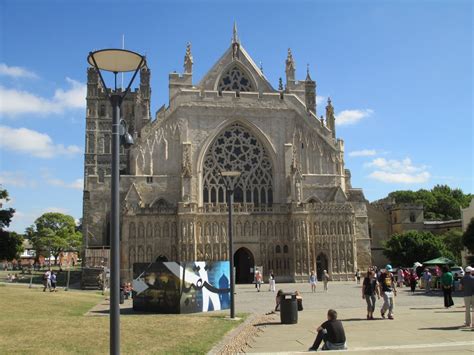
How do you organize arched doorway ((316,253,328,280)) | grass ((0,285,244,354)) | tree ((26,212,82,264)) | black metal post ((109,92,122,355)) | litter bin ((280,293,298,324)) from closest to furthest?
black metal post ((109,92,122,355)) → grass ((0,285,244,354)) → litter bin ((280,293,298,324)) → arched doorway ((316,253,328,280)) → tree ((26,212,82,264))

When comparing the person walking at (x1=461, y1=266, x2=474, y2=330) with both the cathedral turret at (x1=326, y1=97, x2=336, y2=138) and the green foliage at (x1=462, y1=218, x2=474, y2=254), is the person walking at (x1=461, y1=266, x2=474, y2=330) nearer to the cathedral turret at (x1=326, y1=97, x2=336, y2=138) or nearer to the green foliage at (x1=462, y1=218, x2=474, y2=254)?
the green foliage at (x1=462, y1=218, x2=474, y2=254)

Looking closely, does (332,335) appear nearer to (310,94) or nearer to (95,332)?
(95,332)

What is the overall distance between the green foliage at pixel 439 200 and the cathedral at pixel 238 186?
134 ft

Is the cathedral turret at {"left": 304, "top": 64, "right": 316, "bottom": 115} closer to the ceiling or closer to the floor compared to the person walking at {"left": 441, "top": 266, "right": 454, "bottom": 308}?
closer to the ceiling

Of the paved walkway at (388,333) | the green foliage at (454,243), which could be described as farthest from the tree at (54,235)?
the paved walkway at (388,333)

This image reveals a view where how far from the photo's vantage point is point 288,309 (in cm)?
1725

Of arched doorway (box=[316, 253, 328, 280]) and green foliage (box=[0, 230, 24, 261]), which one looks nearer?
green foliage (box=[0, 230, 24, 261])

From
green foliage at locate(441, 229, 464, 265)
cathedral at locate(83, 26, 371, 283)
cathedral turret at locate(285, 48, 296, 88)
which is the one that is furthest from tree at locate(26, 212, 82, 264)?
green foliage at locate(441, 229, 464, 265)

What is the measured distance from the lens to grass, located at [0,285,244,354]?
41.4 ft

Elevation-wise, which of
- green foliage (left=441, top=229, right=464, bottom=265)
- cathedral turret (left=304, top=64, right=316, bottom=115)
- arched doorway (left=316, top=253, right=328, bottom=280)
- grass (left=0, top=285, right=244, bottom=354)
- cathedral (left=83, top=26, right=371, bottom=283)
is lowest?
grass (left=0, top=285, right=244, bottom=354)

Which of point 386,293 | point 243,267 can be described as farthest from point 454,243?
point 386,293

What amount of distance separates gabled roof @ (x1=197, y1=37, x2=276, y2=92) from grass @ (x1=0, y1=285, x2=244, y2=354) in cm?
3346

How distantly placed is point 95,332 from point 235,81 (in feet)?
132

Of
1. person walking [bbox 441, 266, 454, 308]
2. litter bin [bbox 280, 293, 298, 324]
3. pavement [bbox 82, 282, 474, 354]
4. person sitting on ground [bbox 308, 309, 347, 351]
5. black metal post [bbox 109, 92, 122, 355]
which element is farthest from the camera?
person walking [bbox 441, 266, 454, 308]
